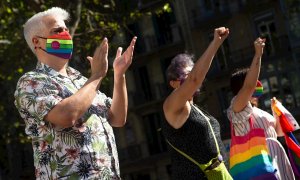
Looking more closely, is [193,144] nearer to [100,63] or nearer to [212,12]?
[100,63]

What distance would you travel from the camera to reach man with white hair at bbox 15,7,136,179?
414 centimetres

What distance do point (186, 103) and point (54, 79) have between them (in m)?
1.31

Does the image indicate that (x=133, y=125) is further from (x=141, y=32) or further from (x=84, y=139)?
(x=84, y=139)

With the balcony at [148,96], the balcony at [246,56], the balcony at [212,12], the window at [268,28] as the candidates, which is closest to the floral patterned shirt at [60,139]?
the balcony at [246,56]

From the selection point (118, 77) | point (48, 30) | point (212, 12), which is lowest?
point (118, 77)

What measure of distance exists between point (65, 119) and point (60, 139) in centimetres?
19

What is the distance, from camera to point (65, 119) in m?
4.09

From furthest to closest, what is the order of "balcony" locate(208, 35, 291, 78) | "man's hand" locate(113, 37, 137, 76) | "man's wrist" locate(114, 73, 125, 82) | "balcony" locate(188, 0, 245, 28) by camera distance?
"balcony" locate(188, 0, 245, 28) → "balcony" locate(208, 35, 291, 78) → "man's wrist" locate(114, 73, 125, 82) → "man's hand" locate(113, 37, 137, 76)

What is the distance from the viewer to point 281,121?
766cm

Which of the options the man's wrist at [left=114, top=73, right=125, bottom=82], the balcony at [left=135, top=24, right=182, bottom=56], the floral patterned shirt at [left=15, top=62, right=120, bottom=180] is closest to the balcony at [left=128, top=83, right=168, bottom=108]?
the balcony at [left=135, top=24, right=182, bottom=56]

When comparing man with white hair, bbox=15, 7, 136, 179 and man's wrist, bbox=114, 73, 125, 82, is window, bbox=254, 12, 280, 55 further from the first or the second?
man with white hair, bbox=15, 7, 136, 179

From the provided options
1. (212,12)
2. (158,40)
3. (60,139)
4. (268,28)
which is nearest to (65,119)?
(60,139)

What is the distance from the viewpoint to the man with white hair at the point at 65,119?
4.14 metres

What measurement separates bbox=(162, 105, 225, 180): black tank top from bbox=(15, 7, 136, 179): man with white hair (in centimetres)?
104
